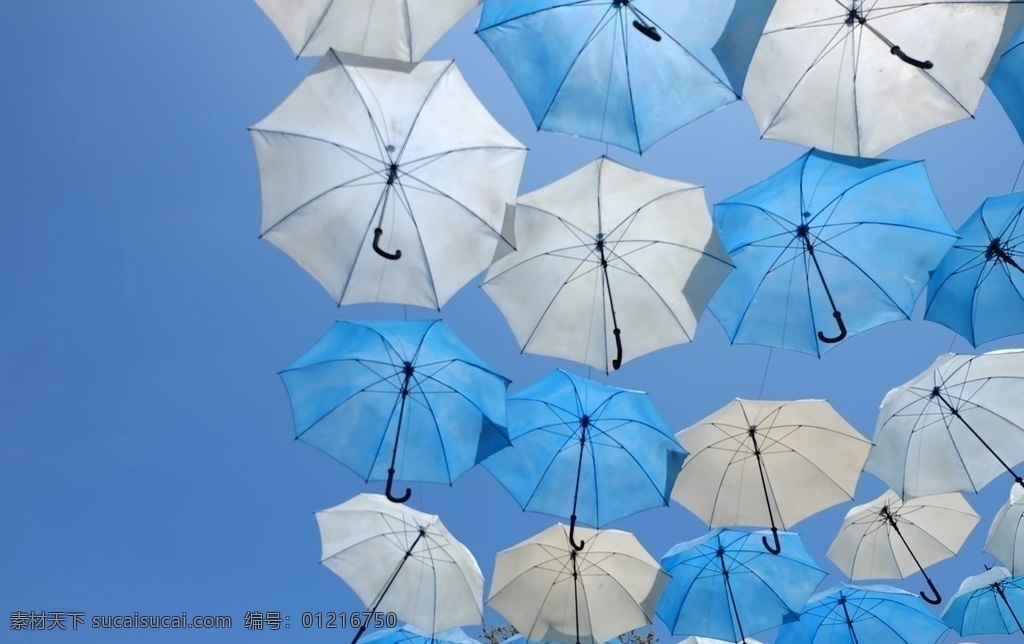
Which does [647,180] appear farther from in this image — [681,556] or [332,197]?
[681,556]

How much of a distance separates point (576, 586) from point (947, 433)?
7.10 metres

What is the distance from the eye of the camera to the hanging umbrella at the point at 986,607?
624 inches

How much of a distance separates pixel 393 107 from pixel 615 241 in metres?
3.58

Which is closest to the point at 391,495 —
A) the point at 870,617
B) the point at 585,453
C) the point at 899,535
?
the point at 585,453

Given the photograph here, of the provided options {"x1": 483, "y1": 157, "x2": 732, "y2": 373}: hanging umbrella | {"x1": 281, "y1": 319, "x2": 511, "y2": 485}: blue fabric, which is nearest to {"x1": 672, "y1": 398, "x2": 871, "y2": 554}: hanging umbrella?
{"x1": 483, "y1": 157, "x2": 732, "y2": 373}: hanging umbrella

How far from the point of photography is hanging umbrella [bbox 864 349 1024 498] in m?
13.2

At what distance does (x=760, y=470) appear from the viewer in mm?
13938

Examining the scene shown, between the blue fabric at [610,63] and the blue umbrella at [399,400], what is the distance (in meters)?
3.55

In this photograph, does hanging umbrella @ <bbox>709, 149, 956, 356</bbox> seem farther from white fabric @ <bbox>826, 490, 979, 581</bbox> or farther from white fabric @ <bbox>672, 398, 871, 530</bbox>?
white fabric @ <bbox>826, 490, 979, 581</bbox>

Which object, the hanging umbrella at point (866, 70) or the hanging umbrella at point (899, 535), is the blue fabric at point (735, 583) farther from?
the hanging umbrella at point (866, 70)

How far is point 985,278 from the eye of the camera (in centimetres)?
1135

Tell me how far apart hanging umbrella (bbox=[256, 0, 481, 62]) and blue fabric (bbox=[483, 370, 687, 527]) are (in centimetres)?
557

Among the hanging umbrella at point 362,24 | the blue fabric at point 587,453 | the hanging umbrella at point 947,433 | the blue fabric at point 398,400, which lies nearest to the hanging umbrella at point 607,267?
the blue fabric at point 587,453

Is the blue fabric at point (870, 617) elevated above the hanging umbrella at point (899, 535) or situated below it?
below
